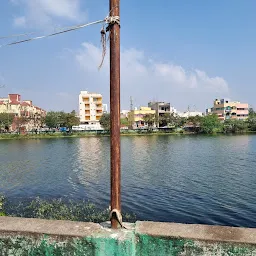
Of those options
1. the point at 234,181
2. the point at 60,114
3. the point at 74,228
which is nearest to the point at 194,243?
the point at 74,228

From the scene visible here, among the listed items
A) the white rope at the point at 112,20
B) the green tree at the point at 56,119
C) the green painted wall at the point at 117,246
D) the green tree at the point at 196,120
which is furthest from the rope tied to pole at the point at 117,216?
the green tree at the point at 196,120

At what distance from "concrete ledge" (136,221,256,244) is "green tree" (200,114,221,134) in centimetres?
8667

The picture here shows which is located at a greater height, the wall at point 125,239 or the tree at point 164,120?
the tree at point 164,120

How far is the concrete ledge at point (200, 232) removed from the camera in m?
2.83

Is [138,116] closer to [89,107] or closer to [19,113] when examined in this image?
[89,107]

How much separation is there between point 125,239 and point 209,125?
87.1 metres

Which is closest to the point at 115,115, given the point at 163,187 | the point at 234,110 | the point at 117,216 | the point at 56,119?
the point at 117,216

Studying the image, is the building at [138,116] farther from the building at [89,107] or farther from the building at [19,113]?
the building at [19,113]

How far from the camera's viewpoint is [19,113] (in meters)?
89.6

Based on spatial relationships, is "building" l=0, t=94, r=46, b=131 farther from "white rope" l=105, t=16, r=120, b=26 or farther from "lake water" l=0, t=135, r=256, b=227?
"white rope" l=105, t=16, r=120, b=26

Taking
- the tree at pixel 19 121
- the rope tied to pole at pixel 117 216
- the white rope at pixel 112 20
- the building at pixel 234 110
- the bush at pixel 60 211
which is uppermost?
the building at pixel 234 110

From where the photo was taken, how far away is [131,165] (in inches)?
1072

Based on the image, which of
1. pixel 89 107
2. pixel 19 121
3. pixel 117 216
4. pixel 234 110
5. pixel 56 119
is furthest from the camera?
pixel 234 110

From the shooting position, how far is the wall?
283cm
